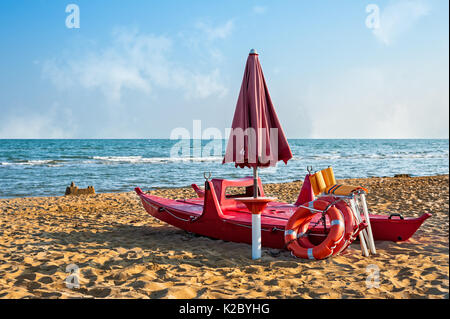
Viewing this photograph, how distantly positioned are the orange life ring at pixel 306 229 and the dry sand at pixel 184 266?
0.14 meters

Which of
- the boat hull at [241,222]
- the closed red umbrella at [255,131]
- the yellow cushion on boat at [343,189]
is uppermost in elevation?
the closed red umbrella at [255,131]

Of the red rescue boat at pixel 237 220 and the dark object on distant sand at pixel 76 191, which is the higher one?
the red rescue boat at pixel 237 220

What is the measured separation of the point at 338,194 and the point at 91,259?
346cm

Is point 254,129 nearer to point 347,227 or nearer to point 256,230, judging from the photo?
point 256,230

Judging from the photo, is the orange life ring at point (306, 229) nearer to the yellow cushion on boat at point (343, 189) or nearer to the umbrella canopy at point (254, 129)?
the yellow cushion on boat at point (343, 189)

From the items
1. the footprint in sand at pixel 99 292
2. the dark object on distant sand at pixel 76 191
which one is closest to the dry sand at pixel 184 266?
the footprint in sand at pixel 99 292

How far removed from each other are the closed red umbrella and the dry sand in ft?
3.11

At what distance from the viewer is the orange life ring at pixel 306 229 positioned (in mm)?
4766

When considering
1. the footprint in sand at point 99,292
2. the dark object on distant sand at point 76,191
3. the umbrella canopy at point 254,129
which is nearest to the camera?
the footprint in sand at point 99,292

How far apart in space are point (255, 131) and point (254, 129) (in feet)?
0.10

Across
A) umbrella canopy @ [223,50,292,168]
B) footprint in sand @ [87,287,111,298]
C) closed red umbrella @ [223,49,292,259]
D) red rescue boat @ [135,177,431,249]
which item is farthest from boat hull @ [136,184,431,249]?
footprint in sand @ [87,287,111,298]

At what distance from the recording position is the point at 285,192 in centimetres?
1348

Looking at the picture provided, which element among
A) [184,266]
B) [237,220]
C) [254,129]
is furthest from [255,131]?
[184,266]
